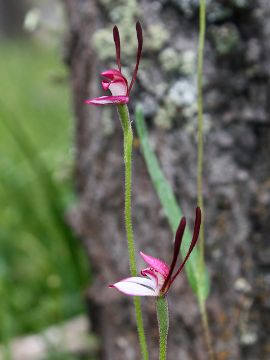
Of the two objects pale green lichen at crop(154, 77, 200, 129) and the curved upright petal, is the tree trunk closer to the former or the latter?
pale green lichen at crop(154, 77, 200, 129)

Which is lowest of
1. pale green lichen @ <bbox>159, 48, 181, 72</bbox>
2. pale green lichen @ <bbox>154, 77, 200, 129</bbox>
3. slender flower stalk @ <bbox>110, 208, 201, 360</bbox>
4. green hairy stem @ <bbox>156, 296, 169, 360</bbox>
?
green hairy stem @ <bbox>156, 296, 169, 360</bbox>

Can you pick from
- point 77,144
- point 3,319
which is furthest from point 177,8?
Answer: point 3,319

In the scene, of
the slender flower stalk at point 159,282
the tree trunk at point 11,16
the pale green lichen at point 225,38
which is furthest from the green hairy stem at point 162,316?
the tree trunk at point 11,16

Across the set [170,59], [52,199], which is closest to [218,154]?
[170,59]

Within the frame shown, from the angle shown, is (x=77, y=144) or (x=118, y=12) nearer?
(x=118, y=12)

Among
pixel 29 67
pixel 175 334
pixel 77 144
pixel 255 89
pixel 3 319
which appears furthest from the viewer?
pixel 29 67

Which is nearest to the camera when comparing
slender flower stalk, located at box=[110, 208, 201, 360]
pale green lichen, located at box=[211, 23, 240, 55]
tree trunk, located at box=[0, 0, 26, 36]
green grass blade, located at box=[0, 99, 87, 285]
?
slender flower stalk, located at box=[110, 208, 201, 360]

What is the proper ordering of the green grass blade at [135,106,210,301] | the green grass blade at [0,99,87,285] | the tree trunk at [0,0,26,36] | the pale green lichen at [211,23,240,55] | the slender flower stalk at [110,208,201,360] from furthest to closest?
the tree trunk at [0,0,26,36] < the green grass blade at [0,99,87,285] < the pale green lichen at [211,23,240,55] < the green grass blade at [135,106,210,301] < the slender flower stalk at [110,208,201,360]

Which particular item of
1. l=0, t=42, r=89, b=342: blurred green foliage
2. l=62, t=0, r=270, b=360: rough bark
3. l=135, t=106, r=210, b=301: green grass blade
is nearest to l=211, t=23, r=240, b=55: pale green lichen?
l=62, t=0, r=270, b=360: rough bark

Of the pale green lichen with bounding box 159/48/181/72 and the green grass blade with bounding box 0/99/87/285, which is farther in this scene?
the green grass blade with bounding box 0/99/87/285

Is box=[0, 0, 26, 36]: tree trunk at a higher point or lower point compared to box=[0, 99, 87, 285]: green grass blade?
higher

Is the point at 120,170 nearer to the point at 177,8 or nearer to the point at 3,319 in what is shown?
the point at 177,8
